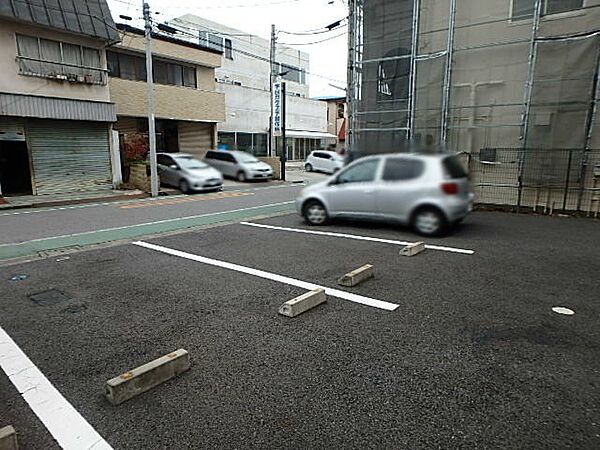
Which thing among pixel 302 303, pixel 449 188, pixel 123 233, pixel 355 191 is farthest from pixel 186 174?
pixel 302 303

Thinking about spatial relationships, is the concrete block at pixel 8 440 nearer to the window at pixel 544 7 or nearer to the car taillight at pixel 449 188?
the car taillight at pixel 449 188

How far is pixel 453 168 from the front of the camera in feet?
22.0

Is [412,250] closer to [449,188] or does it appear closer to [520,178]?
[449,188]

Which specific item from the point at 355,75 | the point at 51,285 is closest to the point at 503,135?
the point at 355,75

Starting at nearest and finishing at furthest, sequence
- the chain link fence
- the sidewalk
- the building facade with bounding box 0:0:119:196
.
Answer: the chain link fence < the sidewalk < the building facade with bounding box 0:0:119:196

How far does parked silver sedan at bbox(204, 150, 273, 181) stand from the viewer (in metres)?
18.7

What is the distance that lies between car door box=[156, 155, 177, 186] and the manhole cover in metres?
11.7

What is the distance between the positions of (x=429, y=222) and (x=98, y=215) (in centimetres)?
816

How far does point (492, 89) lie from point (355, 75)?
155 inches

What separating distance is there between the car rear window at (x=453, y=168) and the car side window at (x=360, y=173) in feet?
3.94

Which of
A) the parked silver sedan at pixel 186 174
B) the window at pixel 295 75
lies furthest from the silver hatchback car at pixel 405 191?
the window at pixel 295 75

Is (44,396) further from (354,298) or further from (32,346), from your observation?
(354,298)

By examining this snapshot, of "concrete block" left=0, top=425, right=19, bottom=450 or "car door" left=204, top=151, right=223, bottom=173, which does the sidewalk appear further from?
"concrete block" left=0, top=425, right=19, bottom=450

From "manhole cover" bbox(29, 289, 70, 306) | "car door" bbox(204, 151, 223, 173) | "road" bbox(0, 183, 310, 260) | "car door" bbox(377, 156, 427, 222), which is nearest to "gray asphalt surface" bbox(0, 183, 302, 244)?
"road" bbox(0, 183, 310, 260)
